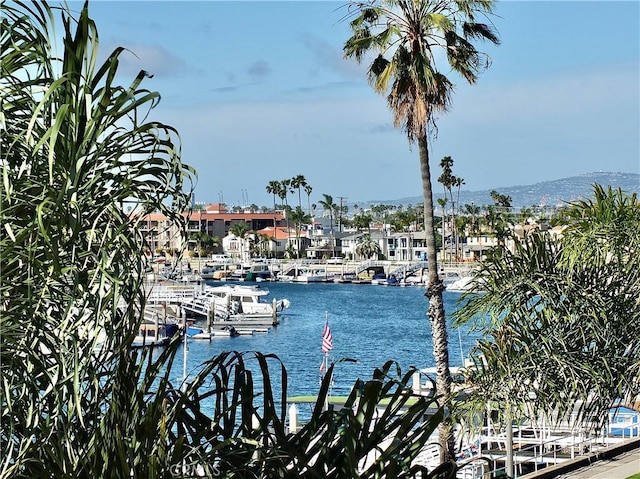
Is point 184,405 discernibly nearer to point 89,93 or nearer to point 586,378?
point 89,93

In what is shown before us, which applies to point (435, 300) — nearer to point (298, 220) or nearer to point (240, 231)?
point (298, 220)

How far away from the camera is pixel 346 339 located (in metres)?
67.1

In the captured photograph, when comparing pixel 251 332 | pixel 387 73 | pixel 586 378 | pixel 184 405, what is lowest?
pixel 251 332

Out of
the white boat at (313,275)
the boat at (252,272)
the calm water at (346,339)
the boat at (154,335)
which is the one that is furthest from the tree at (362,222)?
the boat at (154,335)

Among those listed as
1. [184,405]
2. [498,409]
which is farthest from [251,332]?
[184,405]

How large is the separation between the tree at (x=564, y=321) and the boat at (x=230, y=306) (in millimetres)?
55371

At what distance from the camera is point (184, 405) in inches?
183

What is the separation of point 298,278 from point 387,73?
109641 mm

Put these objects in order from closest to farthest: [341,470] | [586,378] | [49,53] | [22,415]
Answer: [22,415] → [49,53] → [341,470] → [586,378]

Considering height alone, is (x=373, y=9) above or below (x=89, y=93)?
above

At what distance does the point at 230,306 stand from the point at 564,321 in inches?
2518

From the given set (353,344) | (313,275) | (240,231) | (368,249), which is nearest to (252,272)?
(313,275)

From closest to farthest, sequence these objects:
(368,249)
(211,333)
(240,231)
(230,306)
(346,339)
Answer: (211,333), (346,339), (230,306), (368,249), (240,231)

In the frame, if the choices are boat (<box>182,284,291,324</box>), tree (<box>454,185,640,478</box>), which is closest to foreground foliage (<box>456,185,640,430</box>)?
tree (<box>454,185,640,478</box>)
